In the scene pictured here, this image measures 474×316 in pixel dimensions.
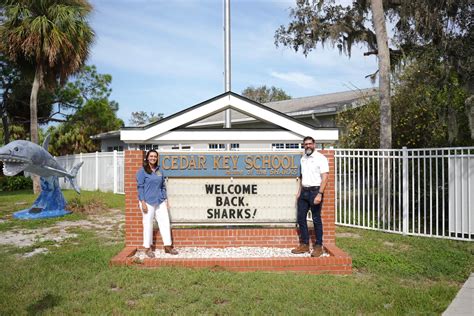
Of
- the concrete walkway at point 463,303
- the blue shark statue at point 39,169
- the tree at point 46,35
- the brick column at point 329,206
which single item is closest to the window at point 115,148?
the tree at point 46,35

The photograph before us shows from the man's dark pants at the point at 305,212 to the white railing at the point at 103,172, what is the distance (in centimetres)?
1352

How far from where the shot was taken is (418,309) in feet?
16.2

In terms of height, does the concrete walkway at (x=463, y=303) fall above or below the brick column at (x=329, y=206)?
below

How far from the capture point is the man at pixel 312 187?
272 inches

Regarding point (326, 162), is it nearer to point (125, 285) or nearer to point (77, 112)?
point (125, 285)

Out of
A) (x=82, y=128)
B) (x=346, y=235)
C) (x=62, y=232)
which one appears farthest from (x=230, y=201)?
(x=82, y=128)

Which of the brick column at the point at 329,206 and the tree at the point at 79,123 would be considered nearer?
the brick column at the point at 329,206

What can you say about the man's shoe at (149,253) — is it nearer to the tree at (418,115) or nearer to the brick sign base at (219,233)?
the brick sign base at (219,233)

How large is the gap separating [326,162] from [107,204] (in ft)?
34.5

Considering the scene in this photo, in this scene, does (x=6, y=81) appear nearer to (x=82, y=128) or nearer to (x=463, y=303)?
(x=82, y=128)

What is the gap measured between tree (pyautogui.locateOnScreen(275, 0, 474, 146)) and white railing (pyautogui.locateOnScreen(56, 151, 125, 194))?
9717mm

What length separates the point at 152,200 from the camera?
22.8 feet

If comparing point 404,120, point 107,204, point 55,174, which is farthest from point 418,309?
point 107,204

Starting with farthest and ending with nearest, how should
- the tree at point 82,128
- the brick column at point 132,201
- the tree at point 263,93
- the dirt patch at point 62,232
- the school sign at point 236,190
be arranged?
the tree at point 263,93, the tree at point 82,128, the dirt patch at point 62,232, the school sign at point 236,190, the brick column at point 132,201
